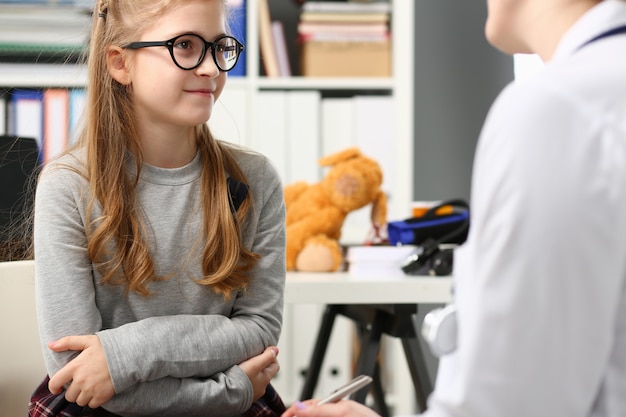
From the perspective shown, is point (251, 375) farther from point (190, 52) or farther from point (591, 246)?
point (591, 246)

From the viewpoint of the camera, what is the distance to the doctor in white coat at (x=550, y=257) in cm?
59

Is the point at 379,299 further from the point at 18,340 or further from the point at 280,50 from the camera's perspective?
the point at 280,50

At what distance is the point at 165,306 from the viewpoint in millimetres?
1258

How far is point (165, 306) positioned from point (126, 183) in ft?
0.66

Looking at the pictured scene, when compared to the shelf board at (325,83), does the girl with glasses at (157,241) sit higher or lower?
lower

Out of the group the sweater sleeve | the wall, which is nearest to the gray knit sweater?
the sweater sleeve

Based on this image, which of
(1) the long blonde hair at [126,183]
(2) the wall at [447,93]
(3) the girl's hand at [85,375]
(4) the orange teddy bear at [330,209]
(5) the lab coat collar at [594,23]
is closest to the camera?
(5) the lab coat collar at [594,23]

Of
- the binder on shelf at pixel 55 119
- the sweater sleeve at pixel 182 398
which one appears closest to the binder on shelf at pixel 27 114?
the binder on shelf at pixel 55 119

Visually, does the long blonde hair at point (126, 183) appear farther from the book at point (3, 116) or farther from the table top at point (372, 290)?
the book at point (3, 116)

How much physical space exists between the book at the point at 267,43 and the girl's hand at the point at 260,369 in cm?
168

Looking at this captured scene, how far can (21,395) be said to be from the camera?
4.43ft

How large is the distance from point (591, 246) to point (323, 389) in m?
2.39

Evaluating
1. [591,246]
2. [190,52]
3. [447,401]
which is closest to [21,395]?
[190,52]

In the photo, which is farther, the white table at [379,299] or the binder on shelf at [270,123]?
the binder on shelf at [270,123]
